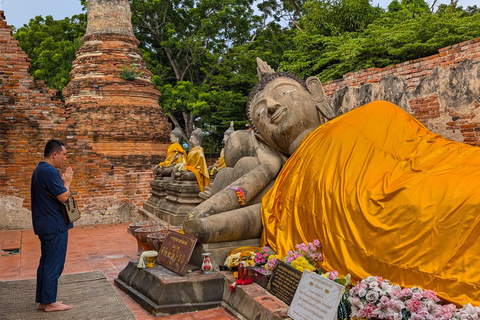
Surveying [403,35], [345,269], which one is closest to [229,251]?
[345,269]

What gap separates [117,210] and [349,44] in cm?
697

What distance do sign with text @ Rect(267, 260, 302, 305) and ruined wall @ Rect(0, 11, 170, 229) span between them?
736 cm

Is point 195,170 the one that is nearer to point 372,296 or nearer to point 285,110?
point 285,110

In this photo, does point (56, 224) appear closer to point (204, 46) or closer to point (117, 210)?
point (117, 210)

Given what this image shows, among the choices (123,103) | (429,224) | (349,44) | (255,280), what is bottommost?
(255,280)

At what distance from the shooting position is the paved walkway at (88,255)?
352 centimetres

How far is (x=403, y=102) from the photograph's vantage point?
5242 mm

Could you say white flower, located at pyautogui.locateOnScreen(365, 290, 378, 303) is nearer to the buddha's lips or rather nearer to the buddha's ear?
the buddha's lips

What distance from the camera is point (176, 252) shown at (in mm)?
3787

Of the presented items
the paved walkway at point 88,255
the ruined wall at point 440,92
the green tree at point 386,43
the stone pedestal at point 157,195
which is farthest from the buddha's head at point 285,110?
the green tree at point 386,43

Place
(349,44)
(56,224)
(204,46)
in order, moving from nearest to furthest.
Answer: (56,224) → (349,44) → (204,46)

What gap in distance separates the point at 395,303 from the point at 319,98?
2668mm

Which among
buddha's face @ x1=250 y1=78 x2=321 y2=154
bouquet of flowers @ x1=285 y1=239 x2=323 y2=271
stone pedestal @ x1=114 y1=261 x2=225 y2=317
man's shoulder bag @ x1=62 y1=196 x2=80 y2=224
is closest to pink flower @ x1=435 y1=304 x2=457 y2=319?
bouquet of flowers @ x1=285 y1=239 x2=323 y2=271

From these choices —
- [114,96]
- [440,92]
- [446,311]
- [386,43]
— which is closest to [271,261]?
[446,311]
